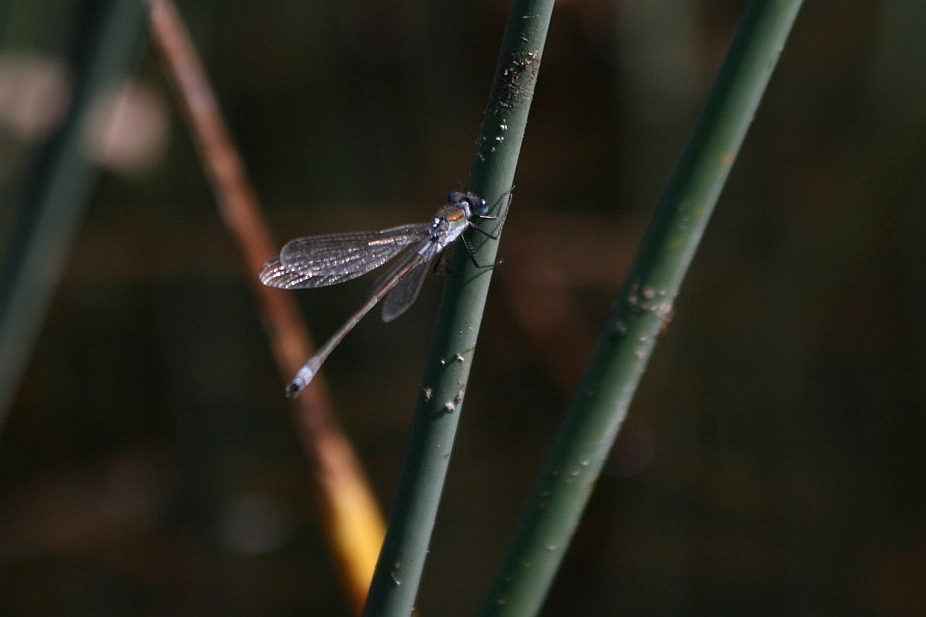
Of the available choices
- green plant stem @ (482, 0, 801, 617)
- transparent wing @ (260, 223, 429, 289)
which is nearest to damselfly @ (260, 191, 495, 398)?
transparent wing @ (260, 223, 429, 289)

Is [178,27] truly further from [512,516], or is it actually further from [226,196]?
[512,516]

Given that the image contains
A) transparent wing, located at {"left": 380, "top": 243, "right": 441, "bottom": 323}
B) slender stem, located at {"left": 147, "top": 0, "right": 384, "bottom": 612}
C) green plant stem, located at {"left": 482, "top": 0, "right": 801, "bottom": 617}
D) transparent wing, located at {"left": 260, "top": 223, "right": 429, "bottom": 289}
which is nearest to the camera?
green plant stem, located at {"left": 482, "top": 0, "right": 801, "bottom": 617}

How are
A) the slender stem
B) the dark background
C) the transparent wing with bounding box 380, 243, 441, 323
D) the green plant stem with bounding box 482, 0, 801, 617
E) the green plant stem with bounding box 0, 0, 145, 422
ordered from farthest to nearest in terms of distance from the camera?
1. the dark background
2. the transparent wing with bounding box 380, 243, 441, 323
3. the slender stem
4. the green plant stem with bounding box 0, 0, 145, 422
5. the green plant stem with bounding box 482, 0, 801, 617

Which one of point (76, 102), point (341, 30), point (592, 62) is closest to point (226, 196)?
point (76, 102)

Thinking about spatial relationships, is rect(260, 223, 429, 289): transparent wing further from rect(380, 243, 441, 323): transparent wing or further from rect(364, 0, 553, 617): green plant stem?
rect(364, 0, 553, 617): green plant stem

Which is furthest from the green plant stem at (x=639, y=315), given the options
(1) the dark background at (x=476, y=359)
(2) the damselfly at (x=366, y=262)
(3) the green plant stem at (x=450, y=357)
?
(1) the dark background at (x=476, y=359)

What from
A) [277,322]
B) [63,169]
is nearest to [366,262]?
[277,322]

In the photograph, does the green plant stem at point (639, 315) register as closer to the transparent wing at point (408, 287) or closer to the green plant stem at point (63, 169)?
the green plant stem at point (63, 169)
